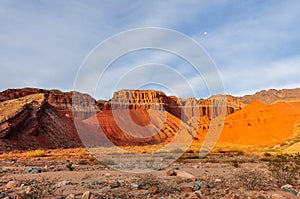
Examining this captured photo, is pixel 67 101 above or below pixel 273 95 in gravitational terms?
below

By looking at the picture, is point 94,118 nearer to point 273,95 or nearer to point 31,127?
point 31,127

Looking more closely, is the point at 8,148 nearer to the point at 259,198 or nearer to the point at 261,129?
the point at 259,198

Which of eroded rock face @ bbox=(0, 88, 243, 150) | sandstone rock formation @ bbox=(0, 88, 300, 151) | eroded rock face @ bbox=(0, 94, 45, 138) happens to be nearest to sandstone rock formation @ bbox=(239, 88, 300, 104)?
sandstone rock formation @ bbox=(0, 88, 300, 151)

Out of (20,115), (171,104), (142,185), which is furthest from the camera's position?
(171,104)

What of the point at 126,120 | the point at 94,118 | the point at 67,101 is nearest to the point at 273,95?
the point at 126,120

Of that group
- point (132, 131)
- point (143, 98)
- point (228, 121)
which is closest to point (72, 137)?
point (132, 131)

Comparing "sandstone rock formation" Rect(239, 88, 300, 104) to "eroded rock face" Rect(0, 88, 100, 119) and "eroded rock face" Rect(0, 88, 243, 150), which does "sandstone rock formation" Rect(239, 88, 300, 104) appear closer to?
"eroded rock face" Rect(0, 88, 243, 150)

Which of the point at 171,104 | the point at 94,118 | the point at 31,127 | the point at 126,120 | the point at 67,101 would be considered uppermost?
the point at 171,104

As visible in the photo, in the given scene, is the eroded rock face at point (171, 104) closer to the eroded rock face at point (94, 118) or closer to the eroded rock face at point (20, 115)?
the eroded rock face at point (94, 118)

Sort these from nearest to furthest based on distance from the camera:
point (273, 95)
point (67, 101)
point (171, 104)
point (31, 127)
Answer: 1. point (31, 127)
2. point (67, 101)
3. point (171, 104)
4. point (273, 95)

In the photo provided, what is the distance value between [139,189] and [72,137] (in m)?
38.7

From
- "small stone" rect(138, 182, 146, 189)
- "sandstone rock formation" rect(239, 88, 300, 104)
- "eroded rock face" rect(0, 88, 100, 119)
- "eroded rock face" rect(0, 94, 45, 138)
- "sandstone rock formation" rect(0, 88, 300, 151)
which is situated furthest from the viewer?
"sandstone rock formation" rect(239, 88, 300, 104)

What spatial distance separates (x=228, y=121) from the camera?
65750 millimetres

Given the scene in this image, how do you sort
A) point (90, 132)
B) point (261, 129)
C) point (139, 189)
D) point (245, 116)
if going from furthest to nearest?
point (245, 116)
point (90, 132)
point (261, 129)
point (139, 189)
